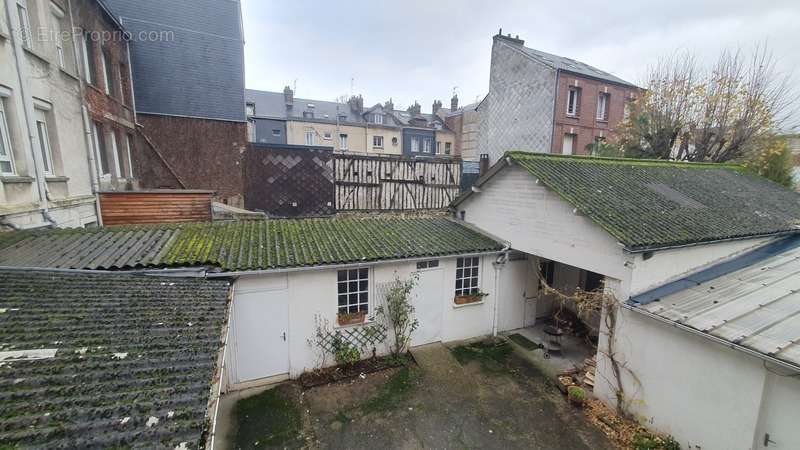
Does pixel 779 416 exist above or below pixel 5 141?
below

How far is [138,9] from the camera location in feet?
50.7

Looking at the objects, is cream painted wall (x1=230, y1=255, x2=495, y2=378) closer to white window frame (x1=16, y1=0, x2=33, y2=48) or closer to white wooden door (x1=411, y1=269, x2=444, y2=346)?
white wooden door (x1=411, y1=269, x2=444, y2=346)

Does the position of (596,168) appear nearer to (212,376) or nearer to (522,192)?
(522,192)

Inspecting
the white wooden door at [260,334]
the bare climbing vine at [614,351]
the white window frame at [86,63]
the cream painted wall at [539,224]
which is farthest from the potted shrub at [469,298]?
the white window frame at [86,63]

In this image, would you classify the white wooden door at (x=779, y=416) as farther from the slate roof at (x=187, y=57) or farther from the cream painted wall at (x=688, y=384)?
the slate roof at (x=187, y=57)

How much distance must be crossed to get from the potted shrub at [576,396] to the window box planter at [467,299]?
331 centimetres

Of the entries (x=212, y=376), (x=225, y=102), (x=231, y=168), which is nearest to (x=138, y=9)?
(x=225, y=102)

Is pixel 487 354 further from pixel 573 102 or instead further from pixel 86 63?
pixel 573 102

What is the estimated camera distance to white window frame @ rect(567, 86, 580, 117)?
20097mm

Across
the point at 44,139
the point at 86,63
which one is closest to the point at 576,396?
the point at 44,139

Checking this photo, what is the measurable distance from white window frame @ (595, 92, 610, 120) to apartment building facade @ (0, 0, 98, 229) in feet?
81.8

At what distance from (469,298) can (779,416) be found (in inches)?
245

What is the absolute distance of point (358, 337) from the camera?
28.9ft

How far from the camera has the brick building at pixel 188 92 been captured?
15.3 metres
